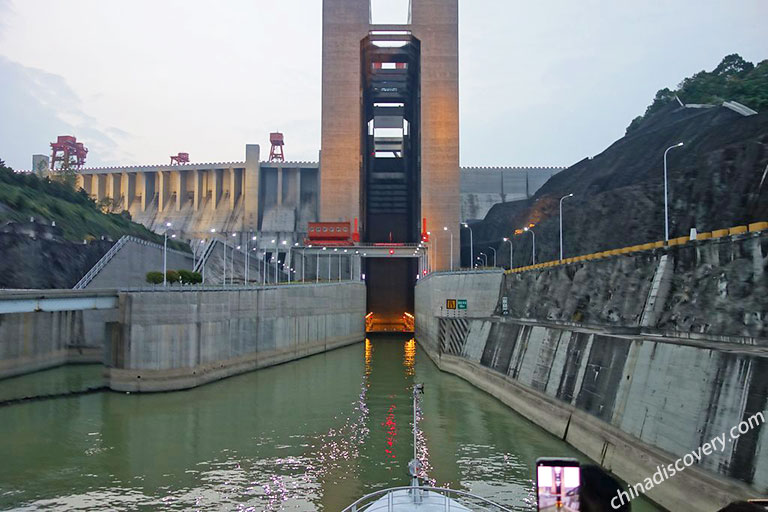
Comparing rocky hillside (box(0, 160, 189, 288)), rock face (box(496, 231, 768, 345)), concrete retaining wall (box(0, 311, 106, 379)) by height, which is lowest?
concrete retaining wall (box(0, 311, 106, 379))

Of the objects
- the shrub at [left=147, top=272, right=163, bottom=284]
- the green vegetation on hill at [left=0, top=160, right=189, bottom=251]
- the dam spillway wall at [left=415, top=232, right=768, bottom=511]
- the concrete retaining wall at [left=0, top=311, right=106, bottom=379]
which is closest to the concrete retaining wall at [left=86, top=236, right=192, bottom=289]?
the shrub at [left=147, top=272, right=163, bottom=284]

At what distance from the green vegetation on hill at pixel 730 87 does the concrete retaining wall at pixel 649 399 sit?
64.7 metres

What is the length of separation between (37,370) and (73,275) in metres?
13.4

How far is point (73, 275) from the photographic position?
58.0 metres

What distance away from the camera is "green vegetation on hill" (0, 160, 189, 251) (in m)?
62.9

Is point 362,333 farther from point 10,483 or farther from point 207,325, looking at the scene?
point 10,483

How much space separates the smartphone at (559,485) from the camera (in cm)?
1040

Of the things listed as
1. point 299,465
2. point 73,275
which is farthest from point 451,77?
point 299,465

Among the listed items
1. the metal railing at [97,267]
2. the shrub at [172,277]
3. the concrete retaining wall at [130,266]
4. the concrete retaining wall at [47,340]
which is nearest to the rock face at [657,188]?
the shrub at [172,277]

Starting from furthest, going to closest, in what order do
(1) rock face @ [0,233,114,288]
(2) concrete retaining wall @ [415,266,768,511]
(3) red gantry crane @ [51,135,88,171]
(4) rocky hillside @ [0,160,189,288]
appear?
(3) red gantry crane @ [51,135,88,171], (4) rocky hillside @ [0,160,189,288], (1) rock face @ [0,233,114,288], (2) concrete retaining wall @ [415,266,768,511]

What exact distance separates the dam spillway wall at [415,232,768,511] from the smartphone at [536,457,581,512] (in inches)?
304

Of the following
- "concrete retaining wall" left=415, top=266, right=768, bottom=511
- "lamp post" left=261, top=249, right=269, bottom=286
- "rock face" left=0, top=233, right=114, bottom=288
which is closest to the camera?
"concrete retaining wall" left=415, top=266, right=768, bottom=511

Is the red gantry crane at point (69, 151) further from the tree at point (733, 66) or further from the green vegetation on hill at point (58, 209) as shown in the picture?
the tree at point (733, 66)

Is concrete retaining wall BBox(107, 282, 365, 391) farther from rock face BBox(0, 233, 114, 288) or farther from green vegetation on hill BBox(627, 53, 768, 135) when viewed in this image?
green vegetation on hill BBox(627, 53, 768, 135)
